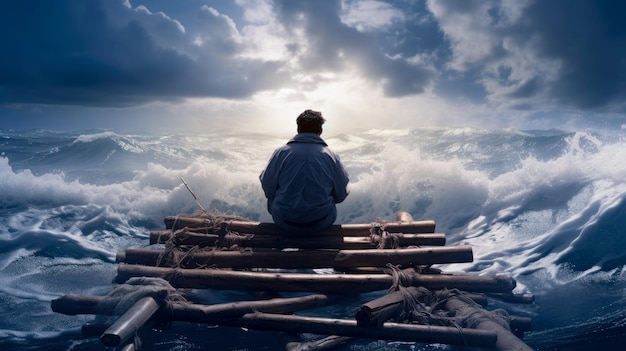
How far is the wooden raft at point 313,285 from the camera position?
Result: 3.68m

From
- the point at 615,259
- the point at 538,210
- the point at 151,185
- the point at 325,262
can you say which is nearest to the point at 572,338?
the point at 325,262

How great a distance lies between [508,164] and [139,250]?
72.5 ft

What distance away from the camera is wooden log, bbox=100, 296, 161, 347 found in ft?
10.5

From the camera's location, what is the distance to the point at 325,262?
5.13 meters

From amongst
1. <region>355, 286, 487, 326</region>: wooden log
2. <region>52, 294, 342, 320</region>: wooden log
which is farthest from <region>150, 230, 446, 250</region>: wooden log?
<region>355, 286, 487, 326</region>: wooden log

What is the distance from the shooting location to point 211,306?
4.05 m

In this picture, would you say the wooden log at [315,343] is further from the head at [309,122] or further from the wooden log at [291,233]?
the head at [309,122]

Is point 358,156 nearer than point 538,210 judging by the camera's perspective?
No

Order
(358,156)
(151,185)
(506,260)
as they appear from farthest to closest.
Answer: (358,156) → (151,185) → (506,260)

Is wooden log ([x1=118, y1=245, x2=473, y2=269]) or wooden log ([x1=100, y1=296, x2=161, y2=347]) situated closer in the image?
wooden log ([x1=100, y1=296, x2=161, y2=347])

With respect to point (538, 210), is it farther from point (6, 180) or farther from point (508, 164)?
point (6, 180)

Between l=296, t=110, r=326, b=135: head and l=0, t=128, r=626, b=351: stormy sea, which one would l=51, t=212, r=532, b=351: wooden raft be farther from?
l=296, t=110, r=326, b=135: head

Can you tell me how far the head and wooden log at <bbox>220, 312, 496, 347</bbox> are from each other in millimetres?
2761

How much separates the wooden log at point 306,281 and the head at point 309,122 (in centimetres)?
208
